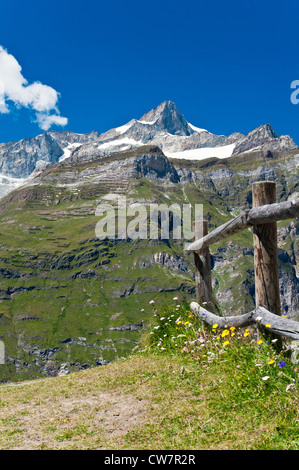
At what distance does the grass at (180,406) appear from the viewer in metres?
5.97

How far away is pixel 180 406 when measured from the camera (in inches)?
295

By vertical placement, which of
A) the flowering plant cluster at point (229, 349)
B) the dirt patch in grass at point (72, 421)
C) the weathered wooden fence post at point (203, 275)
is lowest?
the dirt patch in grass at point (72, 421)

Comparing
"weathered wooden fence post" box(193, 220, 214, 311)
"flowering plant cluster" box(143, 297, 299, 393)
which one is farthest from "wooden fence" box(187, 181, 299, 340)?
"weathered wooden fence post" box(193, 220, 214, 311)

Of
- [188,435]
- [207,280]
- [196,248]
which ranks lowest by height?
[188,435]

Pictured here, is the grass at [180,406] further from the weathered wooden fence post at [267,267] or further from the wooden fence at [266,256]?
the weathered wooden fence post at [267,267]

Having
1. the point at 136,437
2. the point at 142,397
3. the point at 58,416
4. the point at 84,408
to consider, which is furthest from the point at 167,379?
the point at 136,437

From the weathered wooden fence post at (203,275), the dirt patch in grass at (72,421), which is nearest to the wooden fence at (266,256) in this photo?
the dirt patch in grass at (72,421)

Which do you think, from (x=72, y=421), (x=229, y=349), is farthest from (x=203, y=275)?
(x=72, y=421)

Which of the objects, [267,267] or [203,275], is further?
[203,275]

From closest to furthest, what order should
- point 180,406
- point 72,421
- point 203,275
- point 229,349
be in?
point 180,406
point 72,421
point 229,349
point 203,275

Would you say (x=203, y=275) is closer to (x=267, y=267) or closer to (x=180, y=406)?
(x=267, y=267)
